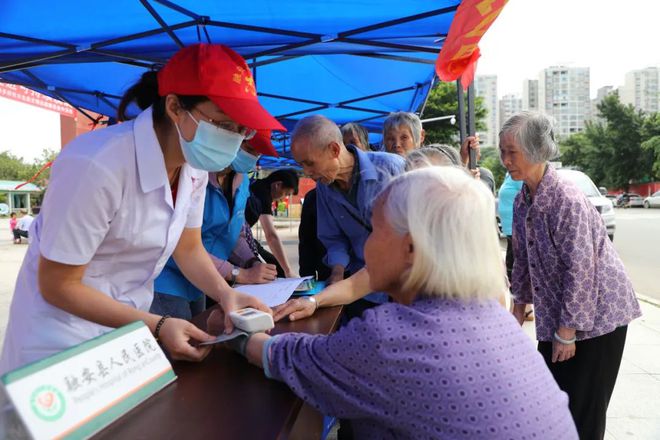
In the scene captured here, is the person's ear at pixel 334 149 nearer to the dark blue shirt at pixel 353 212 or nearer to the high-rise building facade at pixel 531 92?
the dark blue shirt at pixel 353 212

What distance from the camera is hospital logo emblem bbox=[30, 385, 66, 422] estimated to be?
715mm

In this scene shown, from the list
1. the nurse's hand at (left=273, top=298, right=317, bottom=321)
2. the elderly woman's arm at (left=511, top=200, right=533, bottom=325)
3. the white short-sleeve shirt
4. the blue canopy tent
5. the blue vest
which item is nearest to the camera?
the white short-sleeve shirt

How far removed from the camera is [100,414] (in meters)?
0.84

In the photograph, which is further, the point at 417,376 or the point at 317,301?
the point at 317,301

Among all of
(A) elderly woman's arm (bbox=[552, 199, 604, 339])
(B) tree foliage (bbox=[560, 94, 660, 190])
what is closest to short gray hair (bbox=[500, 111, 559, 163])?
(A) elderly woman's arm (bbox=[552, 199, 604, 339])

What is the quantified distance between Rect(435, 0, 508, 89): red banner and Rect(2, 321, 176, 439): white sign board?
1899 millimetres

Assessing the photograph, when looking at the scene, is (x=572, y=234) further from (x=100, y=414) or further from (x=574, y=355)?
(x=100, y=414)

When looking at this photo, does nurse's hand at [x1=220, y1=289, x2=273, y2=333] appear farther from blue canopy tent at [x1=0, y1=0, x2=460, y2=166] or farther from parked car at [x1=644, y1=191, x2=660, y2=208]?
parked car at [x1=644, y1=191, x2=660, y2=208]

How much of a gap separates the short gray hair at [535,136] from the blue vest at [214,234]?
4.32 ft

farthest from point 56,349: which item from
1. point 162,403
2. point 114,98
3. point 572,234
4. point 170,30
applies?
point 114,98

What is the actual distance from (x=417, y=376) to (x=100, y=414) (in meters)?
0.56

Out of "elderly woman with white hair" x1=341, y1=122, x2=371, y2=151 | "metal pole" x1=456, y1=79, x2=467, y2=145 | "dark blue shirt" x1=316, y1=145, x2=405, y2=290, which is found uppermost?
"metal pole" x1=456, y1=79, x2=467, y2=145

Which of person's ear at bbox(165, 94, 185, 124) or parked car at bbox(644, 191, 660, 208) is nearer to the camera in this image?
person's ear at bbox(165, 94, 185, 124)

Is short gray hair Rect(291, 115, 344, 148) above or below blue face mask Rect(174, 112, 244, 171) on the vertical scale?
above
